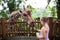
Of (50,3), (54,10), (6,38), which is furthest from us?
(50,3)

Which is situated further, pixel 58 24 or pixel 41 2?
pixel 41 2

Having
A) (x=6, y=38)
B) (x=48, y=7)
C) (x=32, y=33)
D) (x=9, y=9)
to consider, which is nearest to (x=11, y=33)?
(x=6, y=38)

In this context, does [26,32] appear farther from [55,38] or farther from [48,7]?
[48,7]

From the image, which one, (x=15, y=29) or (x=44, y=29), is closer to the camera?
(x=44, y=29)

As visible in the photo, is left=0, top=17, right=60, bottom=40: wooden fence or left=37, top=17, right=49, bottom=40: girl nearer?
left=37, top=17, right=49, bottom=40: girl

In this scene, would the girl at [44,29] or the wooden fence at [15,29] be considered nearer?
the girl at [44,29]

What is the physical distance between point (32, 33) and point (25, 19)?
1.71 feet

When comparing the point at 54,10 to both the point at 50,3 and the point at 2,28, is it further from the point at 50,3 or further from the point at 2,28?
the point at 2,28

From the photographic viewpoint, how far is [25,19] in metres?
6.23

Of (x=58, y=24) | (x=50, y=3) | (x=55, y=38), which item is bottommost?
(x=55, y=38)

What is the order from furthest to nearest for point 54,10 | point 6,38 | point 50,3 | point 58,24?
point 50,3, point 54,10, point 6,38, point 58,24

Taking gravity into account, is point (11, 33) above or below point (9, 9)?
below

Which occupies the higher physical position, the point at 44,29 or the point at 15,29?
the point at 44,29

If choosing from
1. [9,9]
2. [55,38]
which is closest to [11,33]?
[55,38]
